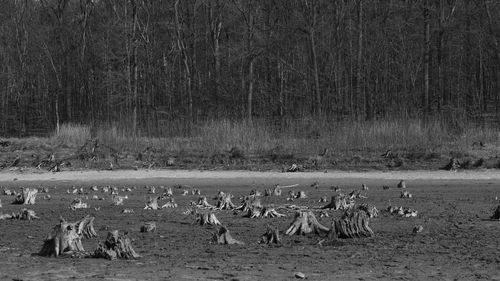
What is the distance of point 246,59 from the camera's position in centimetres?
4019

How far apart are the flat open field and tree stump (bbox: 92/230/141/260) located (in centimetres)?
11

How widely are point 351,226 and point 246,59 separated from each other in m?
32.8

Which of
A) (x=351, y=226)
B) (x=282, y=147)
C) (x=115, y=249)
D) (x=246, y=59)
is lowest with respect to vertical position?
(x=115, y=249)

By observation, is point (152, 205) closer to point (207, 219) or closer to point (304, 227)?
point (207, 219)

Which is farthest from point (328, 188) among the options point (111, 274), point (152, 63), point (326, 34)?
point (152, 63)

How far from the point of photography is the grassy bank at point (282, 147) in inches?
817

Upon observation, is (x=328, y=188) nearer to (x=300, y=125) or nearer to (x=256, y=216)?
(x=256, y=216)

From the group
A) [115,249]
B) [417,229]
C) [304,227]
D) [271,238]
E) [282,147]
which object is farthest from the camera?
[282,147]

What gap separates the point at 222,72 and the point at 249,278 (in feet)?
125

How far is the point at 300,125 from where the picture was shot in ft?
84.4

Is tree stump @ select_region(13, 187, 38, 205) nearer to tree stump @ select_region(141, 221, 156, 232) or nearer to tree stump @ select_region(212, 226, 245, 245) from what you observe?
tree stump @ select_region(141, 221, 156, 232)

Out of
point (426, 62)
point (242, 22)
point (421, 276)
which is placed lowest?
point (421, 276)

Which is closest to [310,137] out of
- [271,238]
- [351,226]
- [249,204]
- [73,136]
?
[73,136]

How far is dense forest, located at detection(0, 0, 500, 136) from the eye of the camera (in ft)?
127
